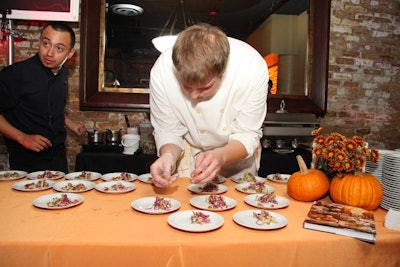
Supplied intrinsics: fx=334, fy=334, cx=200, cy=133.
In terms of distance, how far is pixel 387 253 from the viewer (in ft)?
3.82

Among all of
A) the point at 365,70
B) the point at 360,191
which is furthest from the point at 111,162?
the point at 365,70

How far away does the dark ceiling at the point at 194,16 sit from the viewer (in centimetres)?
376

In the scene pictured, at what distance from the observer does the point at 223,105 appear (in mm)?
1815

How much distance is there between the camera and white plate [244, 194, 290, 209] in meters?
1.41

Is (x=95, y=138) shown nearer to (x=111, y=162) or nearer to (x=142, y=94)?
(x=111, y=162)

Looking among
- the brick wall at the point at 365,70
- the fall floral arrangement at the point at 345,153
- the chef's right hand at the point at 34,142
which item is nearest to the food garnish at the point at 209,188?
the fall floral arrangement at the point at 345,153

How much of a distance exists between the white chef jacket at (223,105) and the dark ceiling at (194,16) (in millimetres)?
2092

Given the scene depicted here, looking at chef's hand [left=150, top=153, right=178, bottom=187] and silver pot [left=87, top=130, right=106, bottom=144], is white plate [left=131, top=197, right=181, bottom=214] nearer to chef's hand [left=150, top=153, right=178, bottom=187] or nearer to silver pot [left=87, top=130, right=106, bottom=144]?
chef's hand [left=150, top=153, right=178, bottom=187]

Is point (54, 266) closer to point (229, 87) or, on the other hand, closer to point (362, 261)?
point (362, 261)

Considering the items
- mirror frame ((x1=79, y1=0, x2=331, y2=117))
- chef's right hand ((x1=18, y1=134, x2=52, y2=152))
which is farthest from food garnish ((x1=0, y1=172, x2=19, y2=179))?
mirror frame ((x1=79, y1=0, x2=331, y2=117))

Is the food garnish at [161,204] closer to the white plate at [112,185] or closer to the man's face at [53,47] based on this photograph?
the white plate at [112,185]

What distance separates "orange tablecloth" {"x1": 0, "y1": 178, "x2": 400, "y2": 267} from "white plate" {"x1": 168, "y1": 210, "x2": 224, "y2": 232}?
0.06ft

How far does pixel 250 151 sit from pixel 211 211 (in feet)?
1.63

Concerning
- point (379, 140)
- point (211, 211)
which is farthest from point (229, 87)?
point (379, 140)
